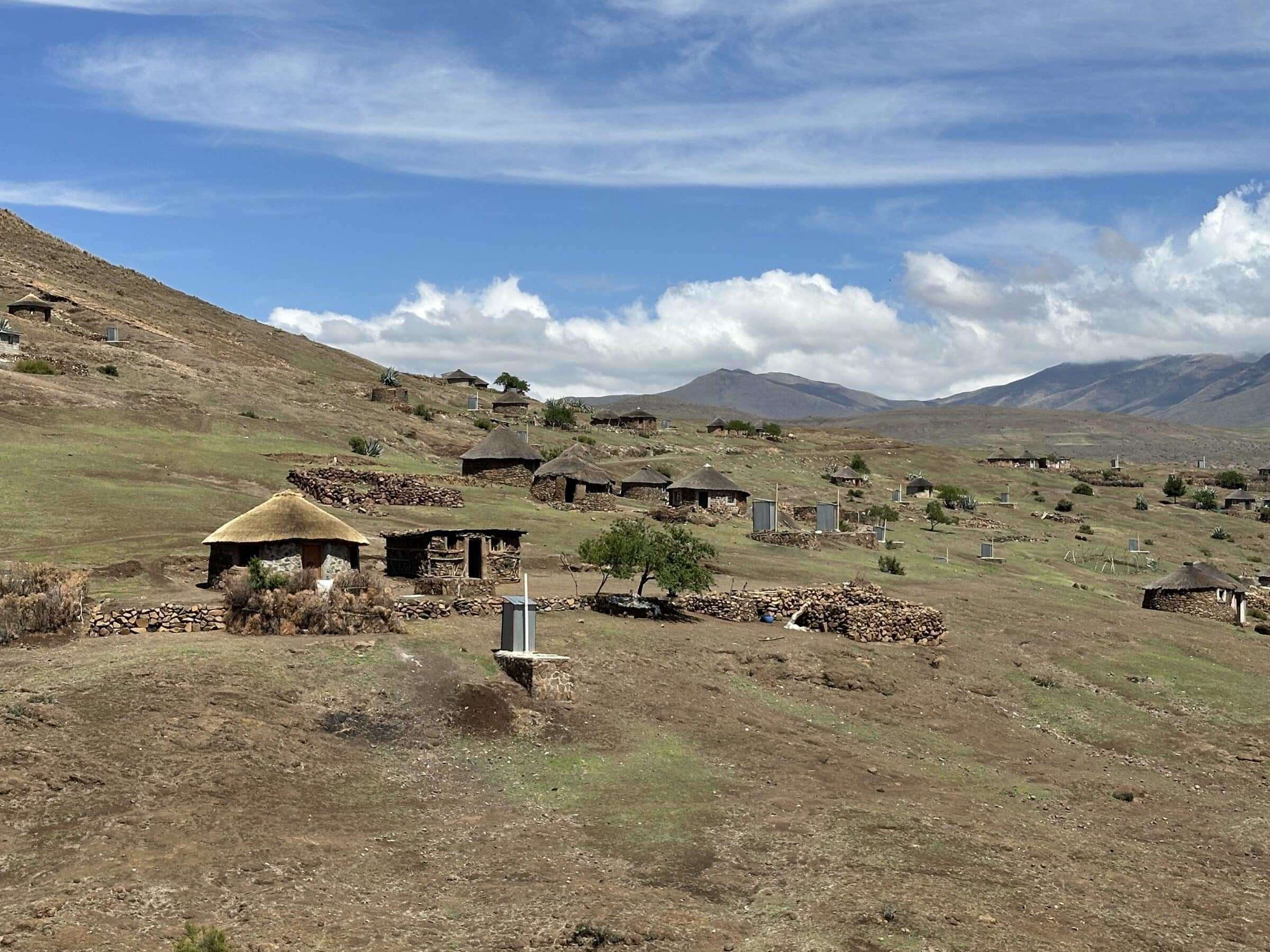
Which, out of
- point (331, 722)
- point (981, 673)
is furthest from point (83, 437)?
point (981, 673)

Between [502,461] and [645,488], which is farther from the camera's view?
[645,488]

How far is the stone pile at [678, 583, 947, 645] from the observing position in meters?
32.2

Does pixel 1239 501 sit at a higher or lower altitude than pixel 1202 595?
higher

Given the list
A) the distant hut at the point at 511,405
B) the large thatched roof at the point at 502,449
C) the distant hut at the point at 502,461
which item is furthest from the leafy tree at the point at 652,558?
the distant hut at the point at 511,405

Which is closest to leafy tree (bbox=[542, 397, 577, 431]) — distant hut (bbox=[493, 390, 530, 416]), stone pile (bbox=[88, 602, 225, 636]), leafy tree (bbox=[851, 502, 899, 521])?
distant hut (bbox=[493, 390, 530, 416])

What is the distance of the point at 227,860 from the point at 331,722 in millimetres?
5488

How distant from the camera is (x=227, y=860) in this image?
14.1m

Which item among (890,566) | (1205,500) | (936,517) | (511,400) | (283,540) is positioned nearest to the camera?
(283,540)

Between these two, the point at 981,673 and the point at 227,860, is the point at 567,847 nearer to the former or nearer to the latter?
the point at 227,860

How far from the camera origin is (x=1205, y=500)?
9081cm

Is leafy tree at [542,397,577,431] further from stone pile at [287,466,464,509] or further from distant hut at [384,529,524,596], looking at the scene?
distant hut at [384,529,524,596]

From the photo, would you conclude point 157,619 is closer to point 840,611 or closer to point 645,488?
point 840,611

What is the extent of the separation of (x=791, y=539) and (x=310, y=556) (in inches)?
907

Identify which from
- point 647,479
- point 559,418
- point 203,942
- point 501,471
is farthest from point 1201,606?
point 559,418
